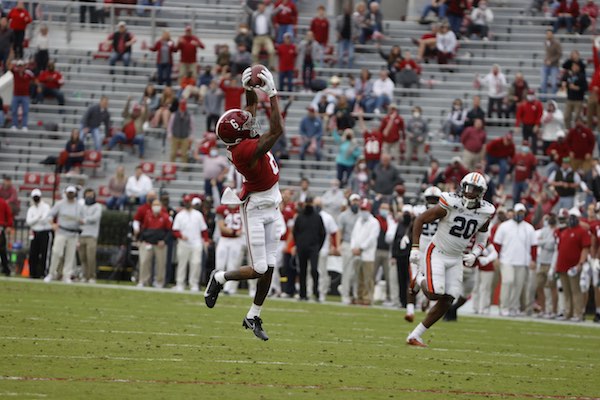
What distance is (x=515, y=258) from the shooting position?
72.9 ft

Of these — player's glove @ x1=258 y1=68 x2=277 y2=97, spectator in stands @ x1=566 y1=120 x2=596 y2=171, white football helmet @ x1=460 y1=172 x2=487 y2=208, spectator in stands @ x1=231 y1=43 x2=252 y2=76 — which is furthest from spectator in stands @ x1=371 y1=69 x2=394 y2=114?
player's glove @ x1=258 y1=68 x2=277 y2=97

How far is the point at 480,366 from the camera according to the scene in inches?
479

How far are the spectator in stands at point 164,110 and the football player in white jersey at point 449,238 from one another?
16.2m

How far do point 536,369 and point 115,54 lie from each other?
2153cm

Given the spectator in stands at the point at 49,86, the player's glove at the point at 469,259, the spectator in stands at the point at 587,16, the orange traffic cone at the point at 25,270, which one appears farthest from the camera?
the spectator in stands at the point at 49,86

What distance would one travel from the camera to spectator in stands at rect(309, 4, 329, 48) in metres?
30.8

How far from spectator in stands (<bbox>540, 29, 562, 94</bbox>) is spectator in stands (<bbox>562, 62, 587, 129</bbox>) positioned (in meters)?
0.93

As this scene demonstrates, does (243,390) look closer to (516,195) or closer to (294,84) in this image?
(516,195)

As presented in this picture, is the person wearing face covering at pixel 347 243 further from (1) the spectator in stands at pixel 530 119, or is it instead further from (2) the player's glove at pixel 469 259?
(2) the player's glove at pixel 469 259

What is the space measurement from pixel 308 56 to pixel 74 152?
5656 mm

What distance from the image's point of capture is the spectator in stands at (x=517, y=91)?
92.3 feet

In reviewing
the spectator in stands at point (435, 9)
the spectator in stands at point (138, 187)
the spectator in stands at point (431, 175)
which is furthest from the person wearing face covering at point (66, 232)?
the spectator in stands at point (435, 9)

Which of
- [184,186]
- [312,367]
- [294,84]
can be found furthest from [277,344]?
[294,84]

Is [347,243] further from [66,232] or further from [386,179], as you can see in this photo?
[66,232]
